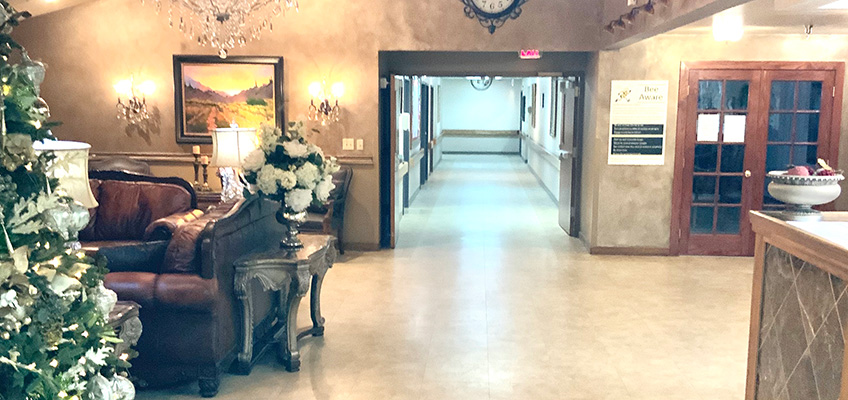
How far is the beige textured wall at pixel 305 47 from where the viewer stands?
736cm

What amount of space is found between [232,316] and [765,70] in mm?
5763

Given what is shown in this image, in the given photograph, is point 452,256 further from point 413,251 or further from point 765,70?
point 765,70

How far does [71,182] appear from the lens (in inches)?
110

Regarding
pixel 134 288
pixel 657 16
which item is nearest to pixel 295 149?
pixel 134 288

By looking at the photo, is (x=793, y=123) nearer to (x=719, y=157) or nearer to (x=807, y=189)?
(x=719, y=157)

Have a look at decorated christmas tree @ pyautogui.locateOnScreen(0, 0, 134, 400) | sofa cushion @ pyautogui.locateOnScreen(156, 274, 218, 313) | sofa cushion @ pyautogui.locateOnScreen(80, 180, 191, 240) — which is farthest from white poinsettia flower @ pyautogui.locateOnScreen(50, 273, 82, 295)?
sofa cushion @ pyautogui.locateOnScreen(80, 180, 191, 240)

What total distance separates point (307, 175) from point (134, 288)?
3.77ft

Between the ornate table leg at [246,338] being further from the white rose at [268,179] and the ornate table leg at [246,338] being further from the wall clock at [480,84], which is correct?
the wall clock at [480,84]

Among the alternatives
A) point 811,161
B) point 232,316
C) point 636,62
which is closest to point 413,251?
point 636,62

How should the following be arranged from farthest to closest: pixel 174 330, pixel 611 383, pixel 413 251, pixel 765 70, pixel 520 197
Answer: pixel 520 197 → pixel 413 251 → pixel 765 70 → pixel 611 383 → pixel 174 330

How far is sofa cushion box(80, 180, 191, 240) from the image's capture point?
5992 millimetres

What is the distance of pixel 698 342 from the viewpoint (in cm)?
489

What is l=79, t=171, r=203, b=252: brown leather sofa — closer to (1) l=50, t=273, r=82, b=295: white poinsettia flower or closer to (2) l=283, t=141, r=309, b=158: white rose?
(2) l=283, t=141, r=309, b=158: white rose

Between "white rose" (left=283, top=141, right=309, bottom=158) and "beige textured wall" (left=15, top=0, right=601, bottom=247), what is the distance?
315 cm
